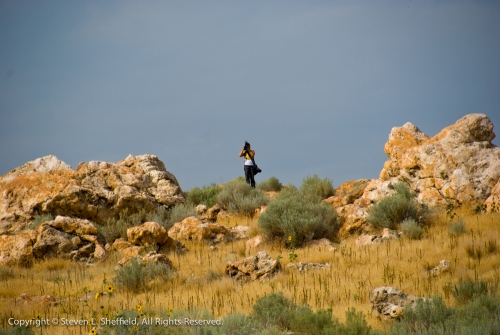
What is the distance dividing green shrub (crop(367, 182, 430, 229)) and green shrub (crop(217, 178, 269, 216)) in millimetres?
5058

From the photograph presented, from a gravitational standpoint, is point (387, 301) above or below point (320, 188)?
below

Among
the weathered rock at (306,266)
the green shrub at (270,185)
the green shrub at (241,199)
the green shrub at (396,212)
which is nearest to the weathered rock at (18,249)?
the weathered rock at (306,266)

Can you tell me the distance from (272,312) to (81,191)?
400 inches

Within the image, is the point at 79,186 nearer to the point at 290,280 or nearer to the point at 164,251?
the point at 164,251

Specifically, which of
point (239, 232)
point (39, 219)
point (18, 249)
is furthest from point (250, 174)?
point (18, 249)

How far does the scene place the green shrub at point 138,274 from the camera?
10242 millimetres

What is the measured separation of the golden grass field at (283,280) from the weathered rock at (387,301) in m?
0.15

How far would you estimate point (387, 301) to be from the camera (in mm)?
7742

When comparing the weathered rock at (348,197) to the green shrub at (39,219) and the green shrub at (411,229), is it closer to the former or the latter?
the green shrub at (411,229)

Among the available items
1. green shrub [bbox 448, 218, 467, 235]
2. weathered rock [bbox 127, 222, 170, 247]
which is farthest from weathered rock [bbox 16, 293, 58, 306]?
green shrub [bbox 448, 218, 467, 235]

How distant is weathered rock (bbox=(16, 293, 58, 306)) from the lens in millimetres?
9374

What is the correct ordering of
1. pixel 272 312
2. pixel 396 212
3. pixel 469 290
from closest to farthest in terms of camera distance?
pixel 272 312 → pixel 469 290 → pixel 396 212

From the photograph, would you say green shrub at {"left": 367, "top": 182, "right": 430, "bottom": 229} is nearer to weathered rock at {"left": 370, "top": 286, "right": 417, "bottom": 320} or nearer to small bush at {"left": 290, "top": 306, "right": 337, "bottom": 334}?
weathered rock at {"left": 370, "top": 286, "right": 417, "bottom": 320}

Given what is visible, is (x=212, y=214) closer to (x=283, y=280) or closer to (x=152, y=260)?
(x=152, y=260)
